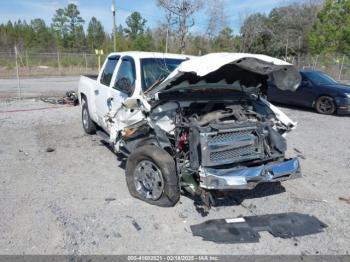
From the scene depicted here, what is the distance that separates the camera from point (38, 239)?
3.54 metres

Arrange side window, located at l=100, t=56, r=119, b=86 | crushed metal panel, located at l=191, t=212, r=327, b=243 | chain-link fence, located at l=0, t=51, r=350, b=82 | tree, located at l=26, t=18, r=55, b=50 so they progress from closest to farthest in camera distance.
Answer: crushed metal panel, located at l=191, t=212, r=327, b=243, side window, located at l=100, t=56, r=119, b=86, chain-link fence, located at l=0, t=51, r=350, b=82, tree, located at l=26, t=18, r=55, b=50

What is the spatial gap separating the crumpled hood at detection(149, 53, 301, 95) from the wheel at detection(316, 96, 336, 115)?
7123 mm

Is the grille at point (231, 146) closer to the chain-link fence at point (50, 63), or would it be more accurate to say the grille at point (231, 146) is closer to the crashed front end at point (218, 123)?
the crashed front end at point (218, 123)

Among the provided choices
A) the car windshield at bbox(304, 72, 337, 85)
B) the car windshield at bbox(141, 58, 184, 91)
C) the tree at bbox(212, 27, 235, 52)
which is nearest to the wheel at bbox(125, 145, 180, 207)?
the car windshield at bbox(141, 58, 184, 91)

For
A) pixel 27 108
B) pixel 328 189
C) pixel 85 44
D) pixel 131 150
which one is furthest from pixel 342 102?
pixel 85 44

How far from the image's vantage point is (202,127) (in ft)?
13.5

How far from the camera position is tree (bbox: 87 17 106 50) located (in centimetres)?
6178

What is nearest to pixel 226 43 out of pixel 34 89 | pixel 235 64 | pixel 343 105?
pixel 34 89

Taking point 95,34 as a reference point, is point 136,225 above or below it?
below

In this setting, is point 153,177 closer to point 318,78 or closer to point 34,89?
point 318,78

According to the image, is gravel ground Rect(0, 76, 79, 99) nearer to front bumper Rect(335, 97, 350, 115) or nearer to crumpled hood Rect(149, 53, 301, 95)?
front bumper Rect(335, 97, 350, 115)

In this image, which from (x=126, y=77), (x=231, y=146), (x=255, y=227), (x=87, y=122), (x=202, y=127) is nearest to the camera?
(x=255, y=227)

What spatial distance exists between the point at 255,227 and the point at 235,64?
1.99 m

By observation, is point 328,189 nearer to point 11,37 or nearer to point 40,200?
point 40,200
